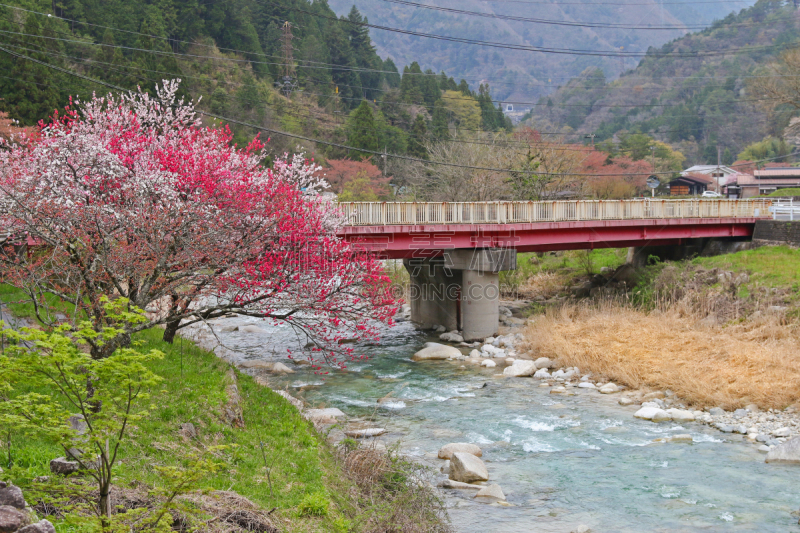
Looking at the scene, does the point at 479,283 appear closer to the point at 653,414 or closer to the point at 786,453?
the point at 653,414

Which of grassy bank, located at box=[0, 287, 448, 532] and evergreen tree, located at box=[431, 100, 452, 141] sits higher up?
evergreen tree, located at box=[431, 100, 452, 141]

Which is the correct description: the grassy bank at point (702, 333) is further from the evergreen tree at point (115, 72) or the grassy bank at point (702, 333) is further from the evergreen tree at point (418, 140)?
the evergreen tree at point (418, 140)

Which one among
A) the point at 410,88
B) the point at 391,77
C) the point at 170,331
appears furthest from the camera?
the point at 391,77

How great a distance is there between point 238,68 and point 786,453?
62.3 metres

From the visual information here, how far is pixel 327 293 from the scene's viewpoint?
512 inches

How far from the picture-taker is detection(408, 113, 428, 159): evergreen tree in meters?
60.8

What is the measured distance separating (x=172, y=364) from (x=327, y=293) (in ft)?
11.1

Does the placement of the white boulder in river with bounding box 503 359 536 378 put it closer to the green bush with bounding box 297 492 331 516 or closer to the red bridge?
the red bridge

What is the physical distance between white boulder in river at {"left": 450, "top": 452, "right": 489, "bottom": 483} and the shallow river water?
1.10 feet

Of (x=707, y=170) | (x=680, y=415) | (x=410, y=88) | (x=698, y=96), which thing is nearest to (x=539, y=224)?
(x=680, y=415)

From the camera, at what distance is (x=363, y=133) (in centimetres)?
5903

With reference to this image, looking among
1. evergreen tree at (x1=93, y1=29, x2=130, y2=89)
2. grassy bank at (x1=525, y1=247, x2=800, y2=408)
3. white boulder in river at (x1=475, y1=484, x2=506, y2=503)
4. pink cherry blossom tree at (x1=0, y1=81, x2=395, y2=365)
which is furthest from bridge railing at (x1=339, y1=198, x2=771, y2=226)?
evergreen tree at (x1=93, y1=29, x2=130, y2=89)

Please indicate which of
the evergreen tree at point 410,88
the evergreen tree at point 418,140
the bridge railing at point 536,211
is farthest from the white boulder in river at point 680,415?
the evergreen tree at point 410,88

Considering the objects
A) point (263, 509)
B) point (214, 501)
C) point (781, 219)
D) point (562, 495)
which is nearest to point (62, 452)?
point (214, 501)
